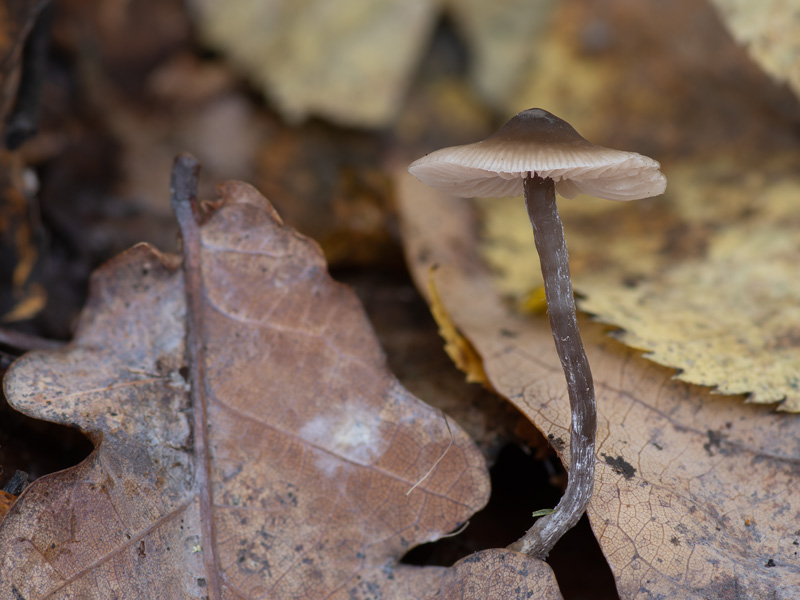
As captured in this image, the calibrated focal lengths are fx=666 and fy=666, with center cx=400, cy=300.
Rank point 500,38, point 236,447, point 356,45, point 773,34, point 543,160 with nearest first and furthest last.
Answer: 1. point 543,160
2. point 236,447
3. point 773,34
4. point 356,45
5. point 500,38

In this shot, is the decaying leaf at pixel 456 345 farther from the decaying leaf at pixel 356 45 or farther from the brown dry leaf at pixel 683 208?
the decaying leaf at pixel 356 45

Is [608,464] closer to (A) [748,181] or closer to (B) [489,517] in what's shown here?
(B) [489,517]

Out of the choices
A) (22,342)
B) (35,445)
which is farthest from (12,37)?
(35,445)

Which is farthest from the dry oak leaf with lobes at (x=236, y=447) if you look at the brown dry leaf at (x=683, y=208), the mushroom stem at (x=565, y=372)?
the brown dry leaf at (x=683, y=208)

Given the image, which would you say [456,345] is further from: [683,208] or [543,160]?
[683,208]

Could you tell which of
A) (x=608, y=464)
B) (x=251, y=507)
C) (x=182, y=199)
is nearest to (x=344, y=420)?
(x=251, y=507)

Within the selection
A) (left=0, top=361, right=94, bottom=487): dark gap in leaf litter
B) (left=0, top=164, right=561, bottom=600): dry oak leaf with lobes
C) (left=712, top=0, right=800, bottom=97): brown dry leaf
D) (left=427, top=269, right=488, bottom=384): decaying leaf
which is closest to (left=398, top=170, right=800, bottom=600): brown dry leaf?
(left=427, top=269, right=488, bottom=384): decaying leaf
